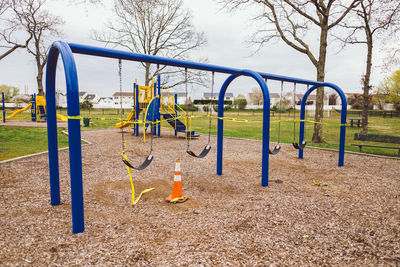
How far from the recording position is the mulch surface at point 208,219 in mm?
2635

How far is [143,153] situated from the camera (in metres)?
8.57

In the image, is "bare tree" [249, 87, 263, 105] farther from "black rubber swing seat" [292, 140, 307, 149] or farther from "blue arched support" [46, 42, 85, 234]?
"blue arched support" [46, 42, 85, 234]

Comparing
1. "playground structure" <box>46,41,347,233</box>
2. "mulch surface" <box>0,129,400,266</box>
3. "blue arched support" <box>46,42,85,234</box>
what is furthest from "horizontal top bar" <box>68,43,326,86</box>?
"mulch surface" <box>0,129,400,266</box>

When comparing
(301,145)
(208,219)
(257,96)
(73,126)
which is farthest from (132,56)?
(257,96)

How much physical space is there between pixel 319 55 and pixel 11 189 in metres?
Answer: 11.3

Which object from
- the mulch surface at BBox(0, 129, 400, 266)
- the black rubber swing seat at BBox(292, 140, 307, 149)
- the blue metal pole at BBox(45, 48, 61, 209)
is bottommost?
the mulch surface at BBox(0, 129, 400, 266)

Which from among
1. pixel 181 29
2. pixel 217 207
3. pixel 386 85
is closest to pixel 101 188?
pixel 217 207

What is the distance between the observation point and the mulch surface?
2.63 metres

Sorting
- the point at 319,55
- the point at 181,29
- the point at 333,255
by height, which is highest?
the point at 181,29

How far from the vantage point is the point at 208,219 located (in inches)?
138

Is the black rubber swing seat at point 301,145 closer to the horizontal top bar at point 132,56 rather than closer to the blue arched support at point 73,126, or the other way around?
the horizontal top bar at point 132,56

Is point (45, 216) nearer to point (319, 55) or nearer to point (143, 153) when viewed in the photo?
point (143, 153)

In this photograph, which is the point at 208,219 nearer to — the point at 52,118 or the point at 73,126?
the point at 73,126

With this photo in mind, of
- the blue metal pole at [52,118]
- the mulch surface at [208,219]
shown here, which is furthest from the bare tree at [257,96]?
the blue metal pole at [52,118]
